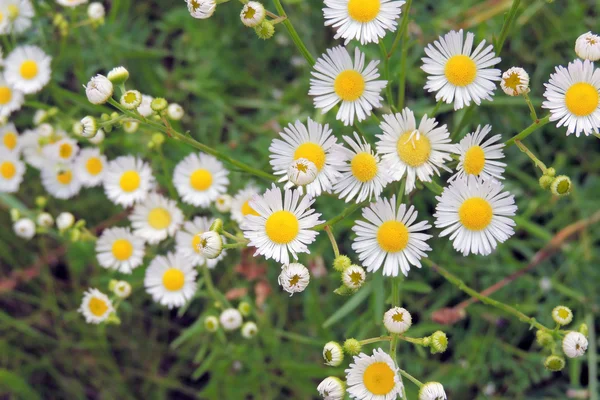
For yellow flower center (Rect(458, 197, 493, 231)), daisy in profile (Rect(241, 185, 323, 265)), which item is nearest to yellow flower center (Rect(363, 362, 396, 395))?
daisy in profile (Rect(241, 185, 323, 265))

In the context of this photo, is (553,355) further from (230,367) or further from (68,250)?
(68,250)

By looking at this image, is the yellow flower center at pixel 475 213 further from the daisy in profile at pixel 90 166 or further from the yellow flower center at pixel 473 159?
the daisy in profile at pixel 90 166

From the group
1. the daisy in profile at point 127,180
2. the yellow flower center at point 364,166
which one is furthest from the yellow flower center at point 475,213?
the daisy in profile at point 127,180

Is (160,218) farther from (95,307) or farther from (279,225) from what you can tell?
(279,225)

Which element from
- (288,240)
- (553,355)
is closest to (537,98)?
(553,355)

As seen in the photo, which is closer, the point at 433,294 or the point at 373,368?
the point at 373,368

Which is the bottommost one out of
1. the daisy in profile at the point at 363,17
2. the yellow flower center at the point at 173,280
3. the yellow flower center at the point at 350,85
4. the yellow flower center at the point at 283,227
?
the yellow flower center at the point at 173,280

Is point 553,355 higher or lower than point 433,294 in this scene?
lower

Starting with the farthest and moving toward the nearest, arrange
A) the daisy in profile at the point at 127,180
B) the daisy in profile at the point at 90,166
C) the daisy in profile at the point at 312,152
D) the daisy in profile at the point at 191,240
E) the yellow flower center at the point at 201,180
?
the daisy in profile at the point at 90,166 < the daisy in profile at the point at 127,180 < the yellow flower center at the point at 201,180 < the daisy in profile at the point at 191,240 < the daisy in profile at the point at 312,152
